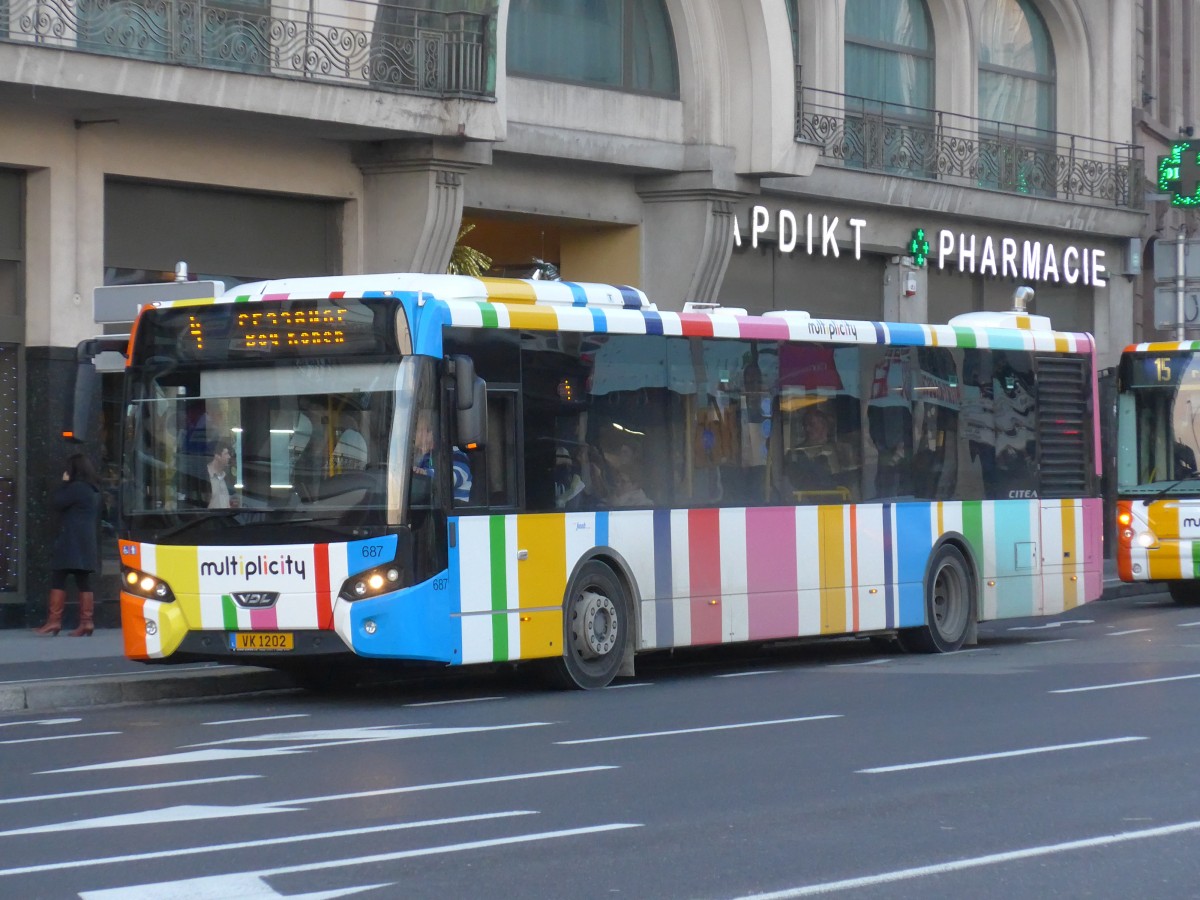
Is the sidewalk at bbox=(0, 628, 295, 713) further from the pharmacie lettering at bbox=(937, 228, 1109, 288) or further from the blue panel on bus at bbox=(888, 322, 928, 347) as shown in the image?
the pharmacie lettering at bbox=(937, 228, 1109, 288)

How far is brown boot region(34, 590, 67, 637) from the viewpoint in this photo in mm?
19125

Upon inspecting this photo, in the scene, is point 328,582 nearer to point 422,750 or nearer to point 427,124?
point 422,750

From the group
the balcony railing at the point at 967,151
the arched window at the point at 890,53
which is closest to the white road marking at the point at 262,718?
the balcony railing at the point at 967,151

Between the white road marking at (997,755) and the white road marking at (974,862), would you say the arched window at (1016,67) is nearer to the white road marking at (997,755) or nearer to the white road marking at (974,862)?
the white road marking at (997,755)

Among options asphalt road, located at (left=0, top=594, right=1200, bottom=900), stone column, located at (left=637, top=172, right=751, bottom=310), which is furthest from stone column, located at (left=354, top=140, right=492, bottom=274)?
asphalt road, located at (left=0, top=594, right=1200, bottom=900)

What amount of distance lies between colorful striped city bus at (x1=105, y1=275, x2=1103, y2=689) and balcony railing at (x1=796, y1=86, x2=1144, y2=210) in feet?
33.1

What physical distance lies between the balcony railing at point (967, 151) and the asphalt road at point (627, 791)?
13.8 meters

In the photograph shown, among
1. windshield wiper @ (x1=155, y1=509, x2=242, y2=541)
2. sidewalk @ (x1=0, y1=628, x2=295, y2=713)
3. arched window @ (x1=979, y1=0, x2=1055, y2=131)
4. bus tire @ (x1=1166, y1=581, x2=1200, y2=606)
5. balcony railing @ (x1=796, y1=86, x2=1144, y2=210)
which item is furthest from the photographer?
arched window @ (x1=979, y1=0, x2=1055, y2=131)

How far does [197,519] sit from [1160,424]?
554 inches

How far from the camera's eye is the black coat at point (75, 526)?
18.9 metres

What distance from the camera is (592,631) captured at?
49.6ft

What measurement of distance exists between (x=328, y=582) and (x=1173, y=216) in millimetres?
25196

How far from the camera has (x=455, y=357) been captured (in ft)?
45.6

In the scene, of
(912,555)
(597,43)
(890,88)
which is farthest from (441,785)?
(890,88)
